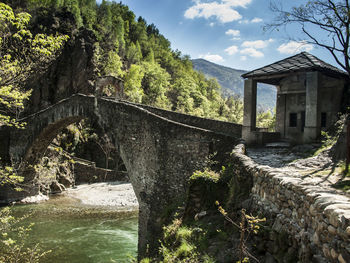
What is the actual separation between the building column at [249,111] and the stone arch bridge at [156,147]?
Result: 1.91 ft

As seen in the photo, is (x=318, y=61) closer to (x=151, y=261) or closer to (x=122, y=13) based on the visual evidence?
(x=151, y=261)

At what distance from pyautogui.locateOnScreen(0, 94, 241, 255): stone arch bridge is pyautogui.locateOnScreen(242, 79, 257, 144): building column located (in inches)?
22.9

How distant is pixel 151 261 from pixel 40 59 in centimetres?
644

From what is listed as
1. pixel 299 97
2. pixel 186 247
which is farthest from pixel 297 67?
pixel 186 247

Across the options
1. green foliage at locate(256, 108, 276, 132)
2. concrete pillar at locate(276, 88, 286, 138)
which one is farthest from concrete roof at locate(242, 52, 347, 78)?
green foliage at locate(256, 108, 276, 132)

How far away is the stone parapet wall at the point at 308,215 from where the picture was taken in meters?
2.54

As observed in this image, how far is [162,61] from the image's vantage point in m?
68.1

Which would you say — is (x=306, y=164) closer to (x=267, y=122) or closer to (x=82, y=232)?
(x=82, y=232)

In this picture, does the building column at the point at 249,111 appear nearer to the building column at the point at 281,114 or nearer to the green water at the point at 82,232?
the building column at the point at 281,114

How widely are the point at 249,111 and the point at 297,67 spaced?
99.4 inches

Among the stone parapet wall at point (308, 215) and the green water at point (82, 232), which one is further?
the green water at point (82, 232)

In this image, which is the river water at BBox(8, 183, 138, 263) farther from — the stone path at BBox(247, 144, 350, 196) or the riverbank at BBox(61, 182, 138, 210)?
the stone path at BBox(247, 144, 350, 196)

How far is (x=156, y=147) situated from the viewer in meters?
10.9

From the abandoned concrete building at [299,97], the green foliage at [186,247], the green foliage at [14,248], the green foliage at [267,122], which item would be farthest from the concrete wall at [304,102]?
the green foliage at [267,122]
